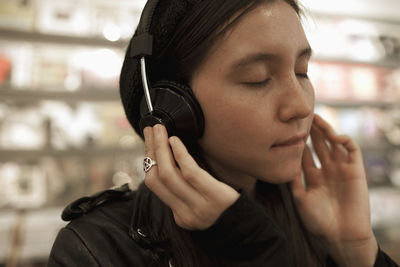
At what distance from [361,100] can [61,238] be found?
2730 mm

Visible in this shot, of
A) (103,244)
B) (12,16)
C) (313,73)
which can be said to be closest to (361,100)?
(313,73)

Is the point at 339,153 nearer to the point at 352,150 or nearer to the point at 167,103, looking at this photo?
the point at 352,150

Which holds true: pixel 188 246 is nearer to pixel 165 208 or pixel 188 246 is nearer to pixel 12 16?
pixel 165 208

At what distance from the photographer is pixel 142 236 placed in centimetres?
63

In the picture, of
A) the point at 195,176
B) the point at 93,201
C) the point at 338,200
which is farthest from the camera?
the point at 338,200

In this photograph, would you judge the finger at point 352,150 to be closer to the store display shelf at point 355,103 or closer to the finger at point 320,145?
the finger at point 320,145

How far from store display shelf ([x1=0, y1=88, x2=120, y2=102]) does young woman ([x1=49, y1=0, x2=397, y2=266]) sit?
1.38 meters

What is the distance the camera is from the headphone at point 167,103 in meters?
0.63

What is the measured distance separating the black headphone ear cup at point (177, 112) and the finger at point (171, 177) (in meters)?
0.06

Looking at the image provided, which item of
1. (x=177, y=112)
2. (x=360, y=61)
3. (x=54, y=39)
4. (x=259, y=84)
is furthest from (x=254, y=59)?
(x=360, y=61)

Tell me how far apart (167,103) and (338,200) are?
60 cm

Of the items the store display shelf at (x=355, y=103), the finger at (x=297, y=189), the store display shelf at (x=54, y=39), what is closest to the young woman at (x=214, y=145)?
the finger at (x=297, y=189)

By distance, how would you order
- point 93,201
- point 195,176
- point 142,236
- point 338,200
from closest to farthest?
point 195,176 → point 142,236 → point 93,201 → point 338,200

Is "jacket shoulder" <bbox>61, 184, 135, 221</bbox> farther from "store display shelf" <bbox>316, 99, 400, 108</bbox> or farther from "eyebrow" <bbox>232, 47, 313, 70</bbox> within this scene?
"store display shelf" <bbox>316, 99, 400, 108</bbox>
